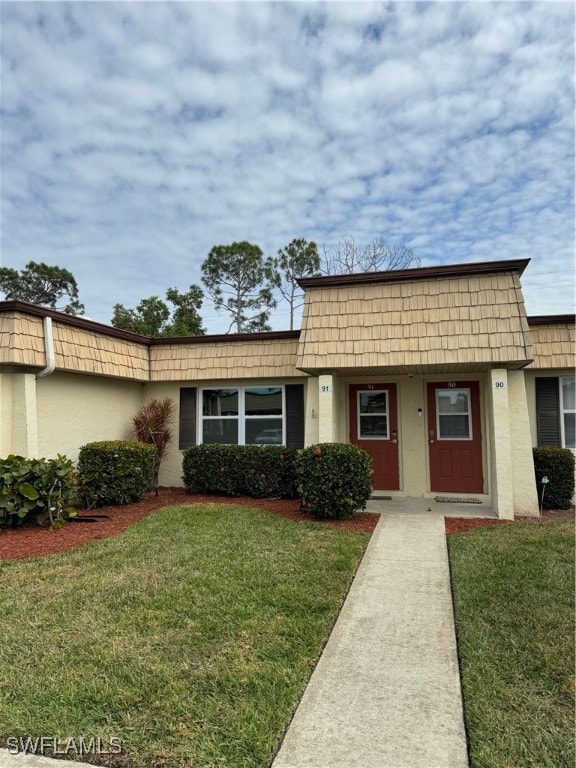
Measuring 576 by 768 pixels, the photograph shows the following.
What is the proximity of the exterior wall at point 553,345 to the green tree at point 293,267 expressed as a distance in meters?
14.7

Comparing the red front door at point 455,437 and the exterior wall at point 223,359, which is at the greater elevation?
the exterior wall at point 223,359

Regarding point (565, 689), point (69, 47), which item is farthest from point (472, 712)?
point (69, 47)

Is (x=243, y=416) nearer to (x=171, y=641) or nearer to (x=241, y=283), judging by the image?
(x=171, y=641)

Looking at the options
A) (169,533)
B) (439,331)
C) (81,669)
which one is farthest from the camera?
(439,331)

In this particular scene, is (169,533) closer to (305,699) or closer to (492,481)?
(305,699)

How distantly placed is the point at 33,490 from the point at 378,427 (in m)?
6.19

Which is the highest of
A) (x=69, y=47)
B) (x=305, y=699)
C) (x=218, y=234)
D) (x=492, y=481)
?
(x=218, y=234)

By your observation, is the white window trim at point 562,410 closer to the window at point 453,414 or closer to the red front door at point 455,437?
the red front door at point 455,437

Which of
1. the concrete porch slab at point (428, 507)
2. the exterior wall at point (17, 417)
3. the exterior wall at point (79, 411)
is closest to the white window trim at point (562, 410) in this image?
the concrete porch slab at point (428, 507)

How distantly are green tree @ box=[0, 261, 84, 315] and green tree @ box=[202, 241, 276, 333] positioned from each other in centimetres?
791

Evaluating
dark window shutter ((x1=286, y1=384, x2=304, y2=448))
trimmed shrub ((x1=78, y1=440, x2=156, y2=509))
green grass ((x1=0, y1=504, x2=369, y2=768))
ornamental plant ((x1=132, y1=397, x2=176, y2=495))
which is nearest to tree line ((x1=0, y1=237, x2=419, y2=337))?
ornamental plant ((x1=132, y1=397, x2=176, y2=495))

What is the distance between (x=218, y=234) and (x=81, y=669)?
20.6 m

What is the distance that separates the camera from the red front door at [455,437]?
28.8 feet

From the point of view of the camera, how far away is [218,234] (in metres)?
21.4
